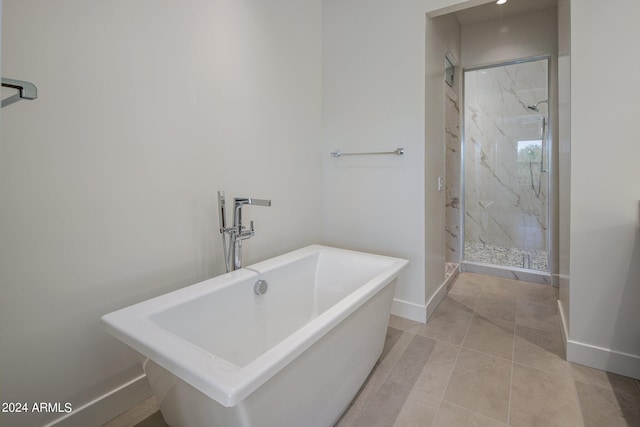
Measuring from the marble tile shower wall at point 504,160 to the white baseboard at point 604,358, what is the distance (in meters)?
2.07

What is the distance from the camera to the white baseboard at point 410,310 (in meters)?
2.47

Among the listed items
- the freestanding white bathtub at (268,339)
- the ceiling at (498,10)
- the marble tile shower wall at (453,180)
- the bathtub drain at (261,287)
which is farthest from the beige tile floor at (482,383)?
the ceiling at (498,10)

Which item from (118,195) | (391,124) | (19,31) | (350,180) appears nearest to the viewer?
(19,31)

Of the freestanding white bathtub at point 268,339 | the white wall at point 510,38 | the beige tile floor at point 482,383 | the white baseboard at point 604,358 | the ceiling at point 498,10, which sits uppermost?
the ceiling at point 498,10

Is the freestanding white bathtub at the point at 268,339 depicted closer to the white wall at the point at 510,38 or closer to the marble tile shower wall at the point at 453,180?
the marble tile shower wall at the point at 453,180

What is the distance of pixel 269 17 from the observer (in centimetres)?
228

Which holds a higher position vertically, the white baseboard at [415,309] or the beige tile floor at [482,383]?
the white baseboard at [415,309]

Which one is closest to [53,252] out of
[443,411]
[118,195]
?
[118,195]

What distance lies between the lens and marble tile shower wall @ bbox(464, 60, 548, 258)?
3.65 metres

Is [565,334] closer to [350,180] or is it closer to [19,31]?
[350,180]

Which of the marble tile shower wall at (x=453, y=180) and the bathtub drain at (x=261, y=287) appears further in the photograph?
the marble tile shower wall at (x=453, y=180)

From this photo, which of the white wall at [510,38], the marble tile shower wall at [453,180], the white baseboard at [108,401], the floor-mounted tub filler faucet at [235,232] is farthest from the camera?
the marble tile shower wall at [453,180]

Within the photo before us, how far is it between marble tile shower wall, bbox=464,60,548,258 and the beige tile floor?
1554 mm

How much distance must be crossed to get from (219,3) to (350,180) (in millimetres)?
1545
